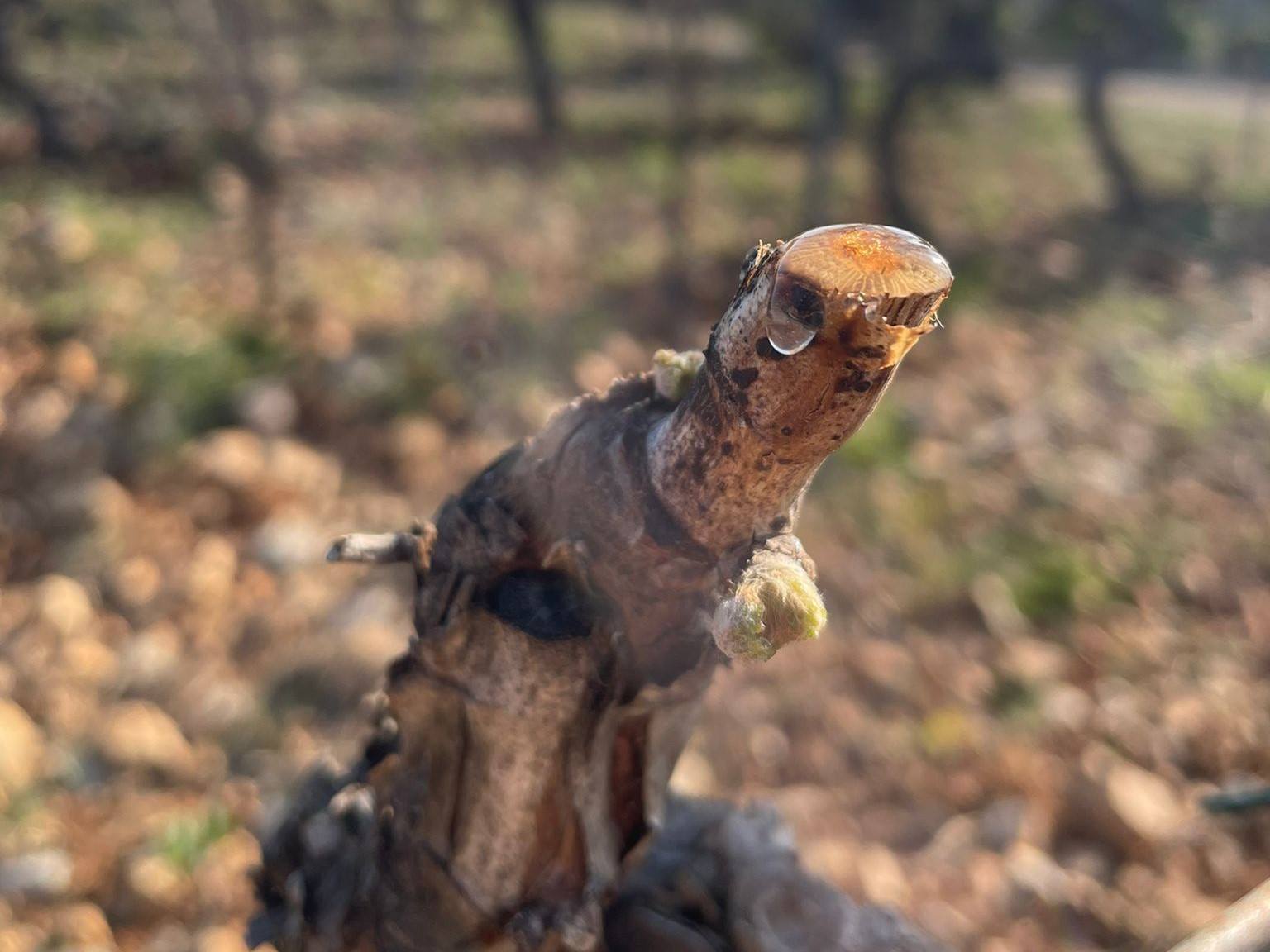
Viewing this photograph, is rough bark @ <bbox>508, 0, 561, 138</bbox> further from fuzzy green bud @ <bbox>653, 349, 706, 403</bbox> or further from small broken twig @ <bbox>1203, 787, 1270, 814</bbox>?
fuzzy green bud @ <bbox>653, 349, 706, 403</bbox>

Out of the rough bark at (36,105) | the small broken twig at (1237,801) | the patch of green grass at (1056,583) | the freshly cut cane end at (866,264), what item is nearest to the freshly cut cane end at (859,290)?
the freshly cut cane end at (866,264)

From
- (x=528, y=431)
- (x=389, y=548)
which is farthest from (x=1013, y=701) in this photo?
(x=389, y=548)

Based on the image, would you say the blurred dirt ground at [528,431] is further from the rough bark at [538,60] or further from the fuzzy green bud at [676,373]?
the rough bark at [538,60]

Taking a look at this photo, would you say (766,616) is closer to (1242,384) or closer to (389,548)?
(389,548)

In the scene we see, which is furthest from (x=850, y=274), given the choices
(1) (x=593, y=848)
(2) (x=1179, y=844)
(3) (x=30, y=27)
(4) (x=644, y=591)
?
(3) (x=30, y=27)

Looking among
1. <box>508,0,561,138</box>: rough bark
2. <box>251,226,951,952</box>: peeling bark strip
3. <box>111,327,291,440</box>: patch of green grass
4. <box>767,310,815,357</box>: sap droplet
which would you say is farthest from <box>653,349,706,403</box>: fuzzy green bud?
<box>508,0,561,138</box>: rough bark
